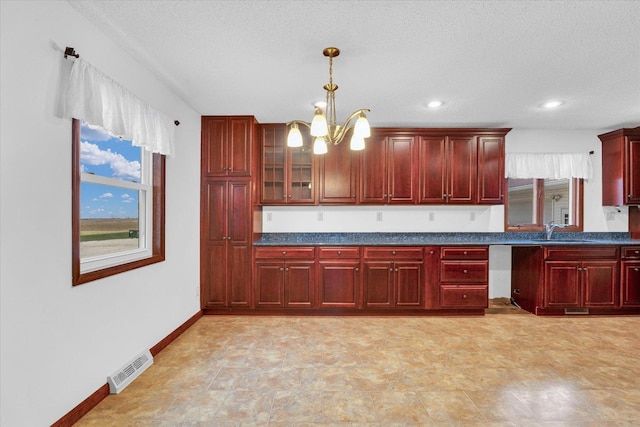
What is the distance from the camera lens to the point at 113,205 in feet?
8.13

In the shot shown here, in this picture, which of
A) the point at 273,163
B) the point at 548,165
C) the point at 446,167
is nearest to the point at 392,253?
the point at 446,167

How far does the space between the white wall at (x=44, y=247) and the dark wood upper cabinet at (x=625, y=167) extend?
5.70 metres

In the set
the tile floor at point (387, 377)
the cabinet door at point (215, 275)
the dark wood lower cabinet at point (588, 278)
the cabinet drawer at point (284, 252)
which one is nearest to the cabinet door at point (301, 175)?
the cabinet drawer at point (284, 252)

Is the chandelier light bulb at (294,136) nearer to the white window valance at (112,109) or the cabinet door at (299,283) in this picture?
the white window valance at (112,109)

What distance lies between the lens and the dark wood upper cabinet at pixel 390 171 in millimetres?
4148

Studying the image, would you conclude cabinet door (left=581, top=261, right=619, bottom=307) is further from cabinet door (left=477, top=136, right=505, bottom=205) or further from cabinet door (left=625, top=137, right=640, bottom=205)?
cabinet door (left=477, top=136, right=505, bottom=205)

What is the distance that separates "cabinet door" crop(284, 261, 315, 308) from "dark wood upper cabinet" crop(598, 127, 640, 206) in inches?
164

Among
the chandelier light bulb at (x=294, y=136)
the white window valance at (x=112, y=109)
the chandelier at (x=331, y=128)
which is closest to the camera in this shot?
the white window valance at (x=112, y=109)

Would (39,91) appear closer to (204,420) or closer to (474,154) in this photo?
(204,420)

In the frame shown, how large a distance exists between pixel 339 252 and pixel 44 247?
2.78 metres

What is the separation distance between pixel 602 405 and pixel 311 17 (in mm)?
3111

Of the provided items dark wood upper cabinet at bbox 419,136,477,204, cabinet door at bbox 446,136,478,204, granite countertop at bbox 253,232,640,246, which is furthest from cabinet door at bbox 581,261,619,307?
cabinet door at bbox 446,136,478,204

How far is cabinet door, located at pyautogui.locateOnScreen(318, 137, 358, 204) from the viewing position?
413cm

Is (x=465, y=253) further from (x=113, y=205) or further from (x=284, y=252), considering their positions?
(x=113, y=205)
